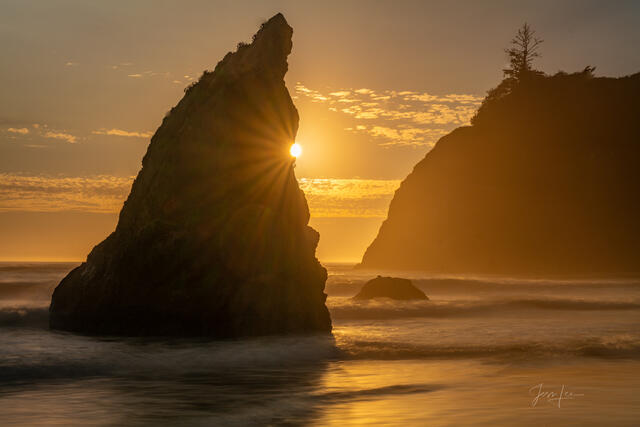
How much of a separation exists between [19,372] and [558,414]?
974 centimetres

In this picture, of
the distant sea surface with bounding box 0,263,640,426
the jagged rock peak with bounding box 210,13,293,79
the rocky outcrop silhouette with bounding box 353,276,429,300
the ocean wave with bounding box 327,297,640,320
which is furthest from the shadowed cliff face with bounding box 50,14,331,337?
the rocky outcrop silhouette with bounding box 353,276,429,300

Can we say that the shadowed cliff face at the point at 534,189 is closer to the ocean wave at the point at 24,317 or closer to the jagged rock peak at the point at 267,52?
the ocean wave at the point at 24,317

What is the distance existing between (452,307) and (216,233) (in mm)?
17612

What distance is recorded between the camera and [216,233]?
668 inches

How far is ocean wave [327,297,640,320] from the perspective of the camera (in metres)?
27.1

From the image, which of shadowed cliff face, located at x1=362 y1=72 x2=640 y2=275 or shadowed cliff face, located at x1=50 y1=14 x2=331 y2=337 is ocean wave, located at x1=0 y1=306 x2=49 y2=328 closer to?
shadowed cliff face, located at x1=50 y1=14 x2=331 y2=337

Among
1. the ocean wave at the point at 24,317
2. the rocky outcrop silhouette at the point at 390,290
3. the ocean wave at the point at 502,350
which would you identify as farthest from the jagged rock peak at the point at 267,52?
the rocky outcrop silhouette at the point at 390,290

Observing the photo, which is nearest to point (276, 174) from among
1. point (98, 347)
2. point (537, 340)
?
point (98, 347)

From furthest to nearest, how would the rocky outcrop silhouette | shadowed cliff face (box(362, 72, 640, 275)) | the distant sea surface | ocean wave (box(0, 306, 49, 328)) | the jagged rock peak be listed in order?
shadowed cliff face (box(362, 72, 640, 275))
the rocky outcrop silhouette
ocean wave (box(0, 306, 49, 328))
the jagged rock peak
the distant sea surface

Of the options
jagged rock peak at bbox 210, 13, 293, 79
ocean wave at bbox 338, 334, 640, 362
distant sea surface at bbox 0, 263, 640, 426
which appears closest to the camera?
distant sea surface at bbox 0, 263, 640, 426

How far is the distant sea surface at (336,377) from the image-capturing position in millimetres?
8547

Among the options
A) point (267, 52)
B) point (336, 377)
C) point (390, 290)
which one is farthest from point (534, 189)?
point (336, 377)

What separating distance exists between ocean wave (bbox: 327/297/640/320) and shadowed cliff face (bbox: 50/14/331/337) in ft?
27.9

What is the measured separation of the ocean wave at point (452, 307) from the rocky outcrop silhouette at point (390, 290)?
2.42ft
